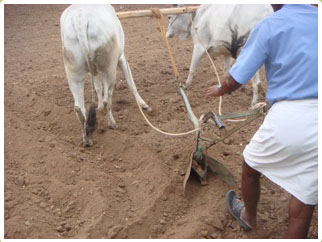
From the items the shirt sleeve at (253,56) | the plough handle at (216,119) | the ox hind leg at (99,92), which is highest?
the shirt sleeve at (253,56)

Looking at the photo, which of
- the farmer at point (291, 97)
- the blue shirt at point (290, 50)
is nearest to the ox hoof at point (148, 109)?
the farmer at point (291, 97)

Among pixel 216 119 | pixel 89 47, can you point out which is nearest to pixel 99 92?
pixel 89 47

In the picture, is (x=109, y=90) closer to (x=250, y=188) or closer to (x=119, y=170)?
Result: (x=119, y=170)

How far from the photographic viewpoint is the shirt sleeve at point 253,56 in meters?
2.49

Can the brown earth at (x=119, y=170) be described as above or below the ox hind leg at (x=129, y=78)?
below

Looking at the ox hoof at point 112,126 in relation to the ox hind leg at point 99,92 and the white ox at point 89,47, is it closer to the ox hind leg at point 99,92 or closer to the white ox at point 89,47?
the white ox at point 89,47

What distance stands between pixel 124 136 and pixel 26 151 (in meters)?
1.08

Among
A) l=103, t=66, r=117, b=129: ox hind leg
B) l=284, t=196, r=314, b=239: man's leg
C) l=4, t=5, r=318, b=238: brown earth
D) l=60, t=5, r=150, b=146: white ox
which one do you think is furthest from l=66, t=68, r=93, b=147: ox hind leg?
l=284, t=196, r=314, b=239: man's leg

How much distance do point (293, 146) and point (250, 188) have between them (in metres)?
0.59

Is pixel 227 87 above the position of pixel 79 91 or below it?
above

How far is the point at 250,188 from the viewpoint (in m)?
2.98

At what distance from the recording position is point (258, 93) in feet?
19.5
